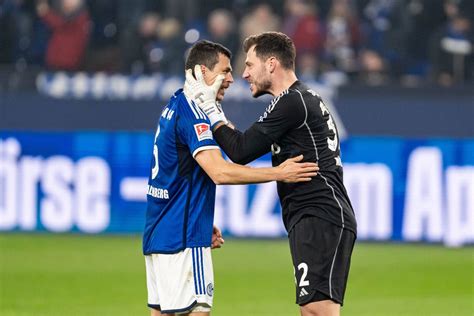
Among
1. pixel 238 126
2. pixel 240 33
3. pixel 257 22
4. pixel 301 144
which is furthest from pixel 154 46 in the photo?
pixel 301 144

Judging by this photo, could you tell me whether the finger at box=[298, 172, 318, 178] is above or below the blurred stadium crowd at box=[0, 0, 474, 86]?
below

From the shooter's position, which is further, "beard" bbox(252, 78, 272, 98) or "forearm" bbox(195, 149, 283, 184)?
"beard" bbox(252, 78, 272, 98)

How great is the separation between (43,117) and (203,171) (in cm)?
962

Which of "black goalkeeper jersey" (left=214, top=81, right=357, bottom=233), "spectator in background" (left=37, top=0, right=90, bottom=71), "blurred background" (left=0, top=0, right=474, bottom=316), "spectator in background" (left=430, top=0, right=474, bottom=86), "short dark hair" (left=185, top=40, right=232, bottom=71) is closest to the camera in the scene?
"short dark hair" (left=185, top=40, right=232, bottom=71)

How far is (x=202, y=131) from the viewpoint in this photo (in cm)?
647

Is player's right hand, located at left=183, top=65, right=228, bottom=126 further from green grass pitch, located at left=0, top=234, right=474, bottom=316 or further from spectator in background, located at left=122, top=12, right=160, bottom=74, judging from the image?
spectator in background, located at left=122, top=12, right=160, bottom=74

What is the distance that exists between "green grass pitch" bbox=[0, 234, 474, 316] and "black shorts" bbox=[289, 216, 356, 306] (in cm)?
331

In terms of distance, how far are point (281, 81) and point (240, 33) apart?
10148 millimetres

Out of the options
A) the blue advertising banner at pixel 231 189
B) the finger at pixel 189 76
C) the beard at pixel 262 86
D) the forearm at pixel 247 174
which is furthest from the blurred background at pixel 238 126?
the finger at pixel 189 76

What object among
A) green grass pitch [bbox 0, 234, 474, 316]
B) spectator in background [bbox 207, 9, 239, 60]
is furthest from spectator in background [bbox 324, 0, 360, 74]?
green grass pitch [bbox 0, 234, 474, 316]

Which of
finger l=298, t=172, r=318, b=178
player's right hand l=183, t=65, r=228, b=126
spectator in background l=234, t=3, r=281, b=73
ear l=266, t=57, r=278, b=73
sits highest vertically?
spectator in background l=234, t=3, r=281, b=73

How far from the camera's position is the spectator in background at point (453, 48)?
16.1 meters

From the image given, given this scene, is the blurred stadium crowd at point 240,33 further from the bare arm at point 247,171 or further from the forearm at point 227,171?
the forearm at point 227,171

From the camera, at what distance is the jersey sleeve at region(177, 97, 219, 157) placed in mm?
6438
